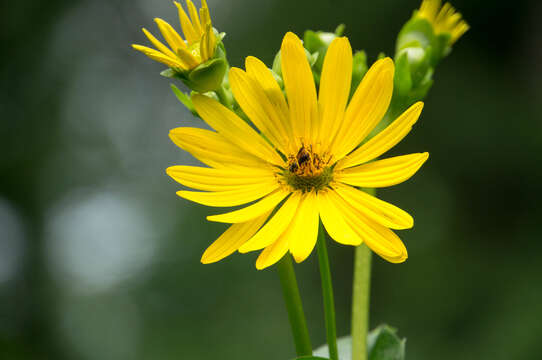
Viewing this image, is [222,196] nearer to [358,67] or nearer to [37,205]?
[358,67]

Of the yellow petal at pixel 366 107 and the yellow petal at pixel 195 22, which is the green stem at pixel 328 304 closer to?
the yellow petal at pixel 366 107

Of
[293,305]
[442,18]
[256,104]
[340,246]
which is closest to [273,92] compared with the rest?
[256,104]

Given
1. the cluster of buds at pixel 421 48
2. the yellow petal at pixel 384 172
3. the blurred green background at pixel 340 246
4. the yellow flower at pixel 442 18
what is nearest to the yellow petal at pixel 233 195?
the yellow petal at pixel 384 172

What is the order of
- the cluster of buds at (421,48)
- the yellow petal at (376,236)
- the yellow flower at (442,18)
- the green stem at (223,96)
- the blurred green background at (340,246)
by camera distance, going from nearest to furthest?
the yellow petal at (376,236) → the green stem at (223,96) → the cluster of buds at (421,48) → the yellow flower at (442,18) → the blurred green background at (340,246)

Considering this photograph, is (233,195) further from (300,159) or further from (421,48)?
(421,48)

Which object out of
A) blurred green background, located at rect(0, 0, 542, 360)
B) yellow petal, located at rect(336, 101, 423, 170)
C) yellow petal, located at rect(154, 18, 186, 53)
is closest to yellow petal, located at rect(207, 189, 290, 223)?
yellow petal, located at rect(336, 101, 423, 170)

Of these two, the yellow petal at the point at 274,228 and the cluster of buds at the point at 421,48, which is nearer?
the yellow petal at the point at 274,228
